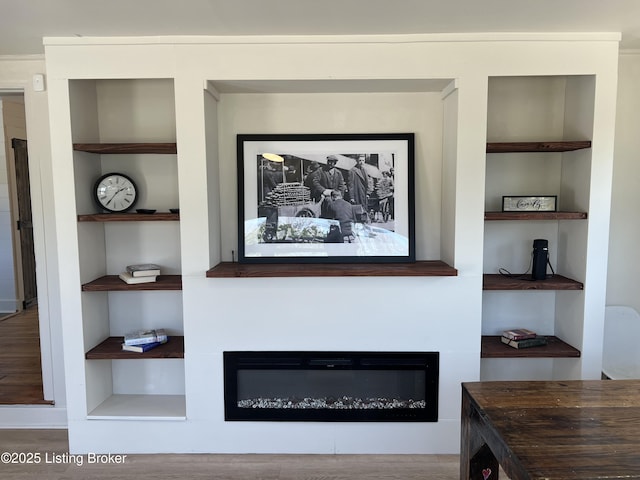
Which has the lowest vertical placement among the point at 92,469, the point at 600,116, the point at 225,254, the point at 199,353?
the point at 92,469

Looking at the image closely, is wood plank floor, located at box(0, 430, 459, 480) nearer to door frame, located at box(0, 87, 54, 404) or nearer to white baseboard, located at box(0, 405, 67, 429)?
white baseboard, located at box(0, 405, 67, 429)

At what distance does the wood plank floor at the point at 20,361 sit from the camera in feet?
10.2

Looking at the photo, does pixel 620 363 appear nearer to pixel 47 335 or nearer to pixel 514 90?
pixel 514 90

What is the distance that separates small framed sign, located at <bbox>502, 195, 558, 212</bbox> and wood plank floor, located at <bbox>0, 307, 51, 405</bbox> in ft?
10.8

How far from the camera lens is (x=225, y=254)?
277 centimetres

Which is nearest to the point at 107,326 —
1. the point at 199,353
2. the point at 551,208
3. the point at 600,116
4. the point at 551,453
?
the point at 199,353

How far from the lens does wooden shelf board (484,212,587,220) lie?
8.04 ft

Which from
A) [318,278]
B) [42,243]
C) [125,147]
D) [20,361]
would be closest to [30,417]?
[42,243]

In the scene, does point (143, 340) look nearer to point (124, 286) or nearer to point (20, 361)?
point (124, 286)

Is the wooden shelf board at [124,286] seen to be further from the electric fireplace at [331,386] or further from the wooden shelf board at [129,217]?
the electric fireplace at [331,386]

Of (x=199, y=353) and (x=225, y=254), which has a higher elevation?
(x=225, y=254)

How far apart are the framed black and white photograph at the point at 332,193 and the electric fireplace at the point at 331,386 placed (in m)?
0.60

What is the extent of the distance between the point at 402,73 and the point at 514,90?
84cm

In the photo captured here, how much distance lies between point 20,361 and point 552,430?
4.34m
